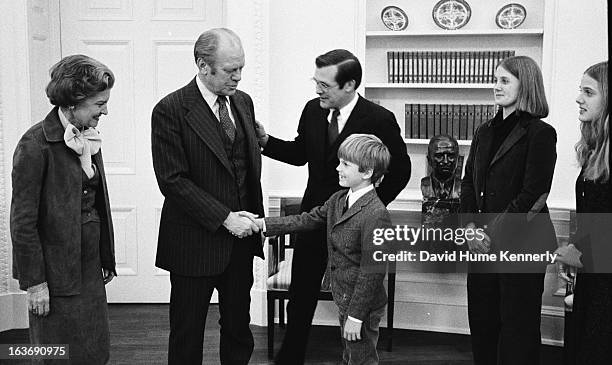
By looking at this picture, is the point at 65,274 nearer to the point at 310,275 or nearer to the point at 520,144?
the point at 310,275

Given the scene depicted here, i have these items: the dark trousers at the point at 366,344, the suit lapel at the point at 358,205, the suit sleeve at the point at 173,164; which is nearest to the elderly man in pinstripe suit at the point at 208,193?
the suit sleeve at the point at 173,164

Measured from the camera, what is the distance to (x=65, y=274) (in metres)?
2.15

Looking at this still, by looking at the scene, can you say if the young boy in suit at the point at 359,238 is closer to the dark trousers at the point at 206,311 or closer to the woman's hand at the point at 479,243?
the dark trousers at the point at 206,311

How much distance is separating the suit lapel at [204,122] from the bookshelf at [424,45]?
1629mm

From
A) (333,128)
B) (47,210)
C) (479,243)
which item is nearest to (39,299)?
(47,210)

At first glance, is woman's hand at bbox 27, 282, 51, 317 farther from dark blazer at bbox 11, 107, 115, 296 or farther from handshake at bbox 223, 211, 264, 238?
handshake at bbox 223, 211, 264, 238

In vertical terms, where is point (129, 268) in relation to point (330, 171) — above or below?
below

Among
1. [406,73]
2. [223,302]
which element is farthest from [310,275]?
[406,73]

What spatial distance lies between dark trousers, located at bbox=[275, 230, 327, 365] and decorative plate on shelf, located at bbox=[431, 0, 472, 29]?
1677 mm

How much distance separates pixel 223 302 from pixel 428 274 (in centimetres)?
165

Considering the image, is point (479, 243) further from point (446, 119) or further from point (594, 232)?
point (446, 119)

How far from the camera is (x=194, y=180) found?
244cm

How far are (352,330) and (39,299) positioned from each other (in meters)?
1.00

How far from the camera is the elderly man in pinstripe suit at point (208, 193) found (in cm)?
238
